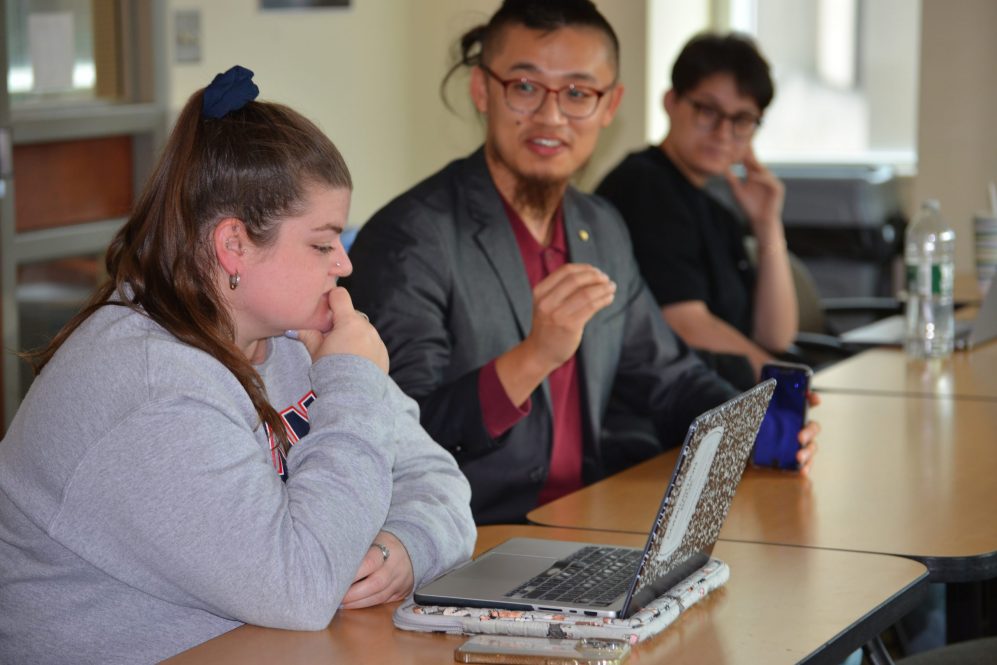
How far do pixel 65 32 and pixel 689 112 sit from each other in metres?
1.74

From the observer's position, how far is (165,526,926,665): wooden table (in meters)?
1.25

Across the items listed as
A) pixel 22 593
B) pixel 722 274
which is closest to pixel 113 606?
pixel 22 593

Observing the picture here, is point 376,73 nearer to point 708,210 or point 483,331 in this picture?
point 708,210

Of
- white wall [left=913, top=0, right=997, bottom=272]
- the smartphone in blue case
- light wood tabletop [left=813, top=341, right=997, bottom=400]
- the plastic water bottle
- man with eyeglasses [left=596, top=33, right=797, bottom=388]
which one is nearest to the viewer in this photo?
the smartphone in blue case

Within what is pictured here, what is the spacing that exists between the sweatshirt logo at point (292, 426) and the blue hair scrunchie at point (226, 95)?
0.33m

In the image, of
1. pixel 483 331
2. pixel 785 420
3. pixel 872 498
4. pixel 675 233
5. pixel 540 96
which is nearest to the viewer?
pixel 872 498

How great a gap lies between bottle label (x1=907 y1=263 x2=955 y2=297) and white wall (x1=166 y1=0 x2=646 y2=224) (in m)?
1.68

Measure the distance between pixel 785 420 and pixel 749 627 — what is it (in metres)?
0.72

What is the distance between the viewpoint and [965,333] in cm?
310

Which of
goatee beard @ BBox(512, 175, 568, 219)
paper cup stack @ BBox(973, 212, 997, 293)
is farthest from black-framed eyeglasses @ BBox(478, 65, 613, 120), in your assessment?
paper cup stack @ BBox(973, 212, 997, 293)

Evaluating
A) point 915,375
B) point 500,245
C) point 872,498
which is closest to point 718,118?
point 915,375

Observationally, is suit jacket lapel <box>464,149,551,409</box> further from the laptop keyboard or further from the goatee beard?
the laptop keyboard

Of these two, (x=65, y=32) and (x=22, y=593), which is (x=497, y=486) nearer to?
(x=22, y=593)

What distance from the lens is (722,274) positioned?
3.42 m
